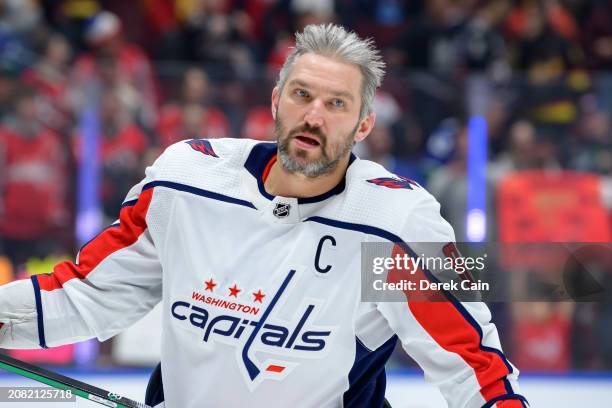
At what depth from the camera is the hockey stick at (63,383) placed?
232 cm

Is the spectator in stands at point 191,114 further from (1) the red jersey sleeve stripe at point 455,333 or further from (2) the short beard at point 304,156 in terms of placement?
(1) the red jersey sleeve stripe at point 455,333

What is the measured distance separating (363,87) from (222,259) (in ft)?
1.74

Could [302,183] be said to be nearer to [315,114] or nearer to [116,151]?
[315,114]

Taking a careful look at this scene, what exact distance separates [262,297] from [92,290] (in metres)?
0.48

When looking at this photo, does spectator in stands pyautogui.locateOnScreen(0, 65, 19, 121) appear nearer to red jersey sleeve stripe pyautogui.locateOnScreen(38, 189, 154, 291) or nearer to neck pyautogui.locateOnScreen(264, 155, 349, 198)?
red jersey sleeve stripe pyautogui.locateOnScreen(38, 189, 154, 291)

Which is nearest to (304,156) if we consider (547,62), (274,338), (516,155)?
(274,338)

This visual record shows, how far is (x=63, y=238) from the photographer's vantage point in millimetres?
5406

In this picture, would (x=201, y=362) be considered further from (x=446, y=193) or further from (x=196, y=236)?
(x=446, y=193)

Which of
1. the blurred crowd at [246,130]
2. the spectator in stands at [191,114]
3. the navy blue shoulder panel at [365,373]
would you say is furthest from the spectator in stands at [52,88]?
the navy blue shoulder panel at [365,373]

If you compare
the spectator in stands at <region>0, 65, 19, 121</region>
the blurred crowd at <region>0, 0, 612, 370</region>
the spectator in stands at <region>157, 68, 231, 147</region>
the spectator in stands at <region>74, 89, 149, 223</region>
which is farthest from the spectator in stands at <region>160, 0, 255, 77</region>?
the spectator in stands at <region>0, 65, 19, 121</region>

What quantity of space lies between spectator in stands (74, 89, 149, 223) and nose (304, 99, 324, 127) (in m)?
3.18

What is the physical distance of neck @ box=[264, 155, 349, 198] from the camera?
2375mm

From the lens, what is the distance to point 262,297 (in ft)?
7.53

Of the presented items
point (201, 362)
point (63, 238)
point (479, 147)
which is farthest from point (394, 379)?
point (201, 362)
